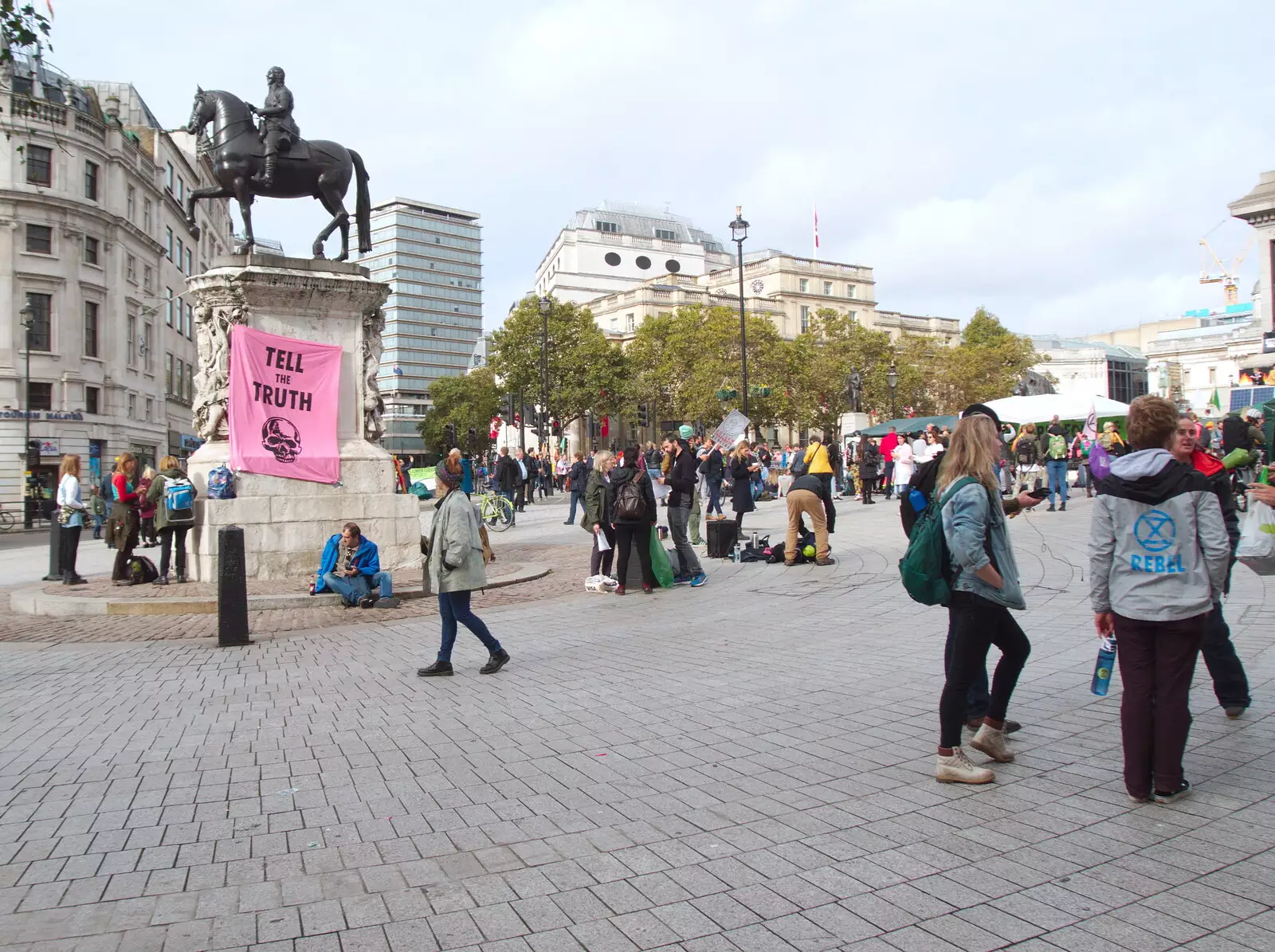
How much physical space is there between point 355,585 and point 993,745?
326 inches

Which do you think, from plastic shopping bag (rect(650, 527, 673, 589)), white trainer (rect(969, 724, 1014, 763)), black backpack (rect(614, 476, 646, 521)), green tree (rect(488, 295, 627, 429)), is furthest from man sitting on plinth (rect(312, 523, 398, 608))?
green tree (rect(488, 295, 627, 429))

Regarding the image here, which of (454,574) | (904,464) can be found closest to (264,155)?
(454,574)

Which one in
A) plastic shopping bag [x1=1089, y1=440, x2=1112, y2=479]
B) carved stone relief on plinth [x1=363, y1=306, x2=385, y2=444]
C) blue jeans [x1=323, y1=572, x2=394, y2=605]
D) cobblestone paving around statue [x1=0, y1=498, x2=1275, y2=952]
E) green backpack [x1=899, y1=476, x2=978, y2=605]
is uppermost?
carved stone relief on plinth [x1=363, y1=306, x2=385, y2=444]

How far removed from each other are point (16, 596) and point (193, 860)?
10.4 m

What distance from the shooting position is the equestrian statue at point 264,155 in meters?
12.8

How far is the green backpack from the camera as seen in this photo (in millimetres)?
4520

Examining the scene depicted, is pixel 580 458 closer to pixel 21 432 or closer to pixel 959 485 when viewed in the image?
pixel 959 485

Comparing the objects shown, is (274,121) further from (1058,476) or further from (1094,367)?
(1094,367)

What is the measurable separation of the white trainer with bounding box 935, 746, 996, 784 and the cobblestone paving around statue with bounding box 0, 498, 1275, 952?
0.22ft

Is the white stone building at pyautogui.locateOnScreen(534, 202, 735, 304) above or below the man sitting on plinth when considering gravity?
above

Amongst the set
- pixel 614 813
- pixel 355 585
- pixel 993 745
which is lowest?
pixel 614 813

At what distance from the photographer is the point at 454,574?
7.38 m

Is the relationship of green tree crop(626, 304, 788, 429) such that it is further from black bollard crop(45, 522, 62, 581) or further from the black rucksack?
the black rucksack

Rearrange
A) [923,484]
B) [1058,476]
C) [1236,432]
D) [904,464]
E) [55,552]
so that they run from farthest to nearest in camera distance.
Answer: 1. [904,464]
2. [1058,476]
3. [55,552]
4. [1236,432]
5. [923,484]
